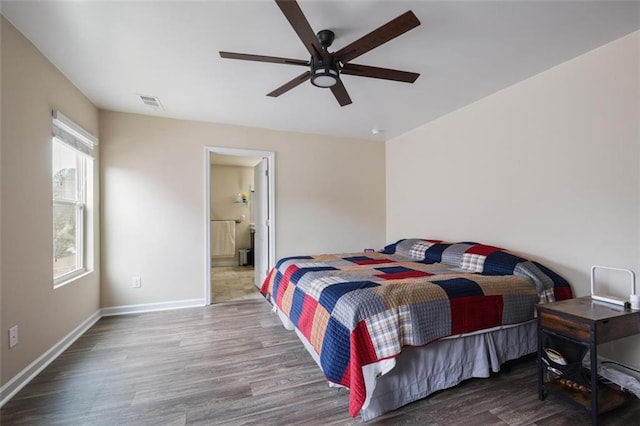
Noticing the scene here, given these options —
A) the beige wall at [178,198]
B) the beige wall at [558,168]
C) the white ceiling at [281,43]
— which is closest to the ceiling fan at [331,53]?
the white ceiling at [281,43]

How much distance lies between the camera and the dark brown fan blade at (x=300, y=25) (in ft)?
4.41

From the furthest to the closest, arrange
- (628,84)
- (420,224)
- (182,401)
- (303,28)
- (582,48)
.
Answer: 1. (420,224)
2. (582,48)
3. (628,84)
4. (182,401)
5. (303,28)

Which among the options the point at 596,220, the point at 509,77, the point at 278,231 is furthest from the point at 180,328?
the point at 509,77

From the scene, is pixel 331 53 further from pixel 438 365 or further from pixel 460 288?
pixel 438 365

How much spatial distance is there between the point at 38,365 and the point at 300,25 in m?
2.99

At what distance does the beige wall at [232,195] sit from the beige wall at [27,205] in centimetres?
417

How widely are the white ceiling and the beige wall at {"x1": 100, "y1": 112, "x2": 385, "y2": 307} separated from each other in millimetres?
577

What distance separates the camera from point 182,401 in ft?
5.83

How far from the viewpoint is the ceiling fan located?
4.77 ft

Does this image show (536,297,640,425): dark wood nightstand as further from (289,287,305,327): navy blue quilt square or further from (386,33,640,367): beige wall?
(289,287,305,327): navy blue quilt square

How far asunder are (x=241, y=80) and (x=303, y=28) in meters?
1.26

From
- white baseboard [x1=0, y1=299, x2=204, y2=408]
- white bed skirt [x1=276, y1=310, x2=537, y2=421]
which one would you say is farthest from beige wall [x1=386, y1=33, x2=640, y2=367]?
white baseboard [x1=0, y1=299, x2=204, y2=408]

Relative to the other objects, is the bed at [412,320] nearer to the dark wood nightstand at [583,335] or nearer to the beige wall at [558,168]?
the dark wood nightstand at [583,335]

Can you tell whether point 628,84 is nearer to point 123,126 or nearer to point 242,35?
point 242,35
